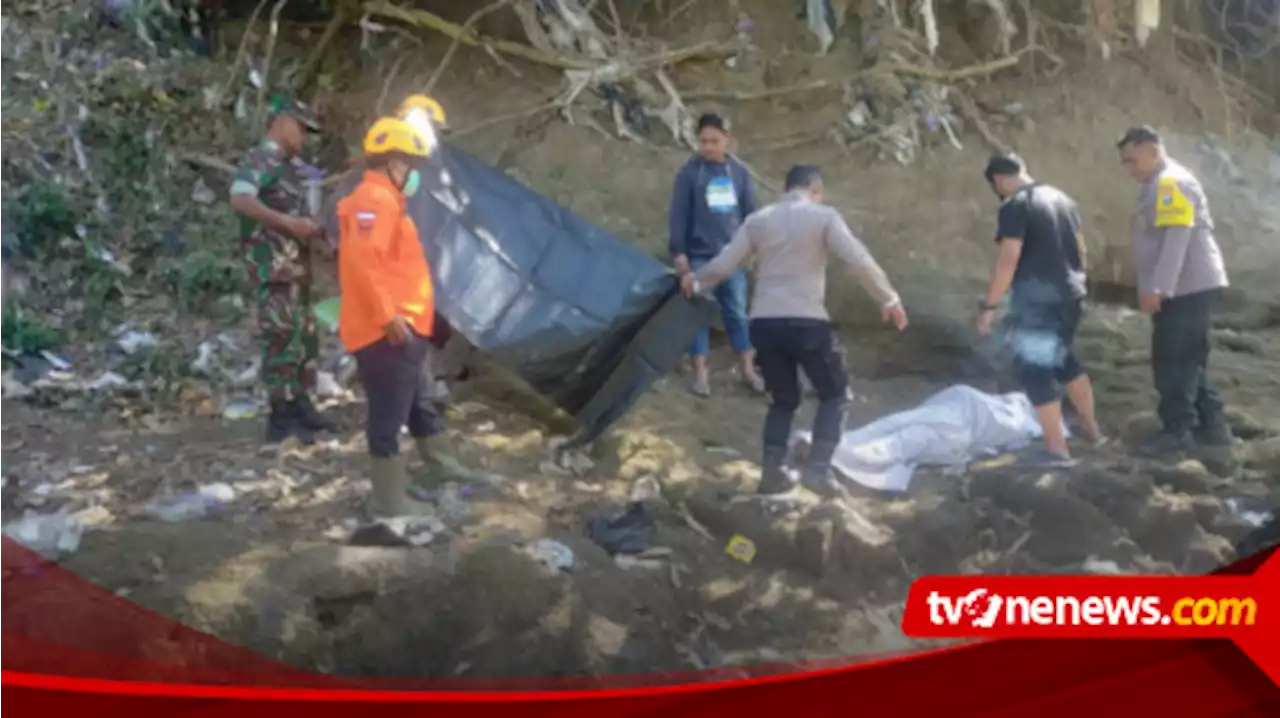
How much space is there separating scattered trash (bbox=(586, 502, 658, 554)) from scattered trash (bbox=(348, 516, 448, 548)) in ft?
0.45

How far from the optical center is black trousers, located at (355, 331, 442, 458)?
97 centimetres

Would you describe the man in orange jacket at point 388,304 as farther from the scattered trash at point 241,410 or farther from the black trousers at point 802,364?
the black trousers at point 802,364

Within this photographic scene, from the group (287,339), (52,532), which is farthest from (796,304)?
(52,532)

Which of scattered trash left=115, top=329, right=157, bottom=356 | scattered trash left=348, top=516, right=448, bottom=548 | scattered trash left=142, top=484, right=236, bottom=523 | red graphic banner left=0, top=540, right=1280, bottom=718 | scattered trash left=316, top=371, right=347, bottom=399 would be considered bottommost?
red graphic banner left=0, top=540, right=1280, bottom=718

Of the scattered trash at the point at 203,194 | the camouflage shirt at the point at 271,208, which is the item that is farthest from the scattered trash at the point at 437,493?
the scattered trash at the point at 203,194

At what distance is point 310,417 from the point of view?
3.31ft

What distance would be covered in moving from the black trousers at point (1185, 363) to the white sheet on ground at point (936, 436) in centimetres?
14

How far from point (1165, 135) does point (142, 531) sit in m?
1.02

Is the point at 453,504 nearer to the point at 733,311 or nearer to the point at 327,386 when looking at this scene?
the point at 327,386

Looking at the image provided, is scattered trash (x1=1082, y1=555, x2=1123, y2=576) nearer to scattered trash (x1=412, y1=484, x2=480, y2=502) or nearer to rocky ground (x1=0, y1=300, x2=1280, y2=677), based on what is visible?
rocky ground (x1=0, y1=300, x2=1280, y2=677)

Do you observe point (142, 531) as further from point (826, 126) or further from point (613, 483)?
point (826, 126)

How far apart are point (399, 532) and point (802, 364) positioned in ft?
1.30

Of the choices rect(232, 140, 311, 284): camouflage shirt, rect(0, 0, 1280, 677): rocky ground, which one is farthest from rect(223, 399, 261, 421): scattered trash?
rect(232, 140, 311, 284): camouflage shirt

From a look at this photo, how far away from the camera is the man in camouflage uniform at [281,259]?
3.22 feet
